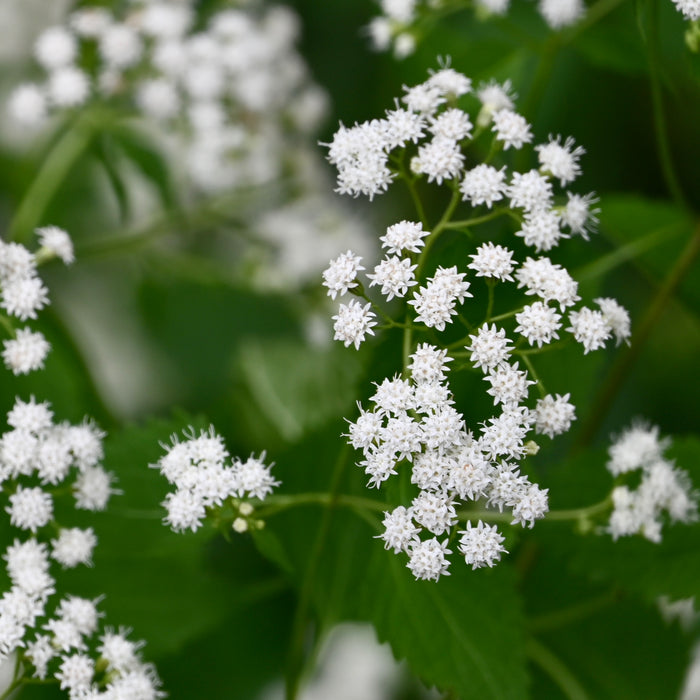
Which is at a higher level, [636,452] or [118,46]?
[118,46]

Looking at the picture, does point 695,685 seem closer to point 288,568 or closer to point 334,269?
point 288,568

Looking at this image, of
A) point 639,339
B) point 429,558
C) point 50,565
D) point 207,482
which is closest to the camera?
point 429,558

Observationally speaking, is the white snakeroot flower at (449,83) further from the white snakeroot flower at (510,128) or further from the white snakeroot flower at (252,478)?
the white snakeroot flower at (252,478)

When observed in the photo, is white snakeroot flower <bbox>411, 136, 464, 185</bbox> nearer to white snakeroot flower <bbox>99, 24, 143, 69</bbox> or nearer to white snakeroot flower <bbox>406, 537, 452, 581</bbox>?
white snakeroot flower <bbox>406, 537, 452, 581</bbox>

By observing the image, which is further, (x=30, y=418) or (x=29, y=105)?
(x=29, y=105)

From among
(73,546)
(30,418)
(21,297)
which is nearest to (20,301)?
(21,297)

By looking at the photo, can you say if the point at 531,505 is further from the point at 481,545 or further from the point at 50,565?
the point at 50,565
